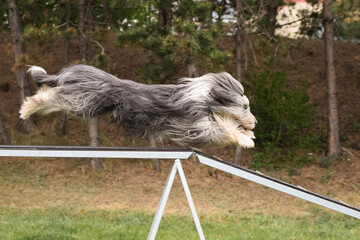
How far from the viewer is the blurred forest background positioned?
9.19m

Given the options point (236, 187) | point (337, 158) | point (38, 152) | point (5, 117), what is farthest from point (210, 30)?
point (5, 117)

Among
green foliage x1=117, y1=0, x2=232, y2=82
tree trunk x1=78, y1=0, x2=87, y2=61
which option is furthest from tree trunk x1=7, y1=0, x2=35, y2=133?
green foliage x1=117, y1=0, x2=232, y2=82

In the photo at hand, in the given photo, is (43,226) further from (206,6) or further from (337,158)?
(337,158)

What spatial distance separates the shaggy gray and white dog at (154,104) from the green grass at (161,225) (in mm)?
2568

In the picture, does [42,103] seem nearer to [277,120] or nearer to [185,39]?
[185,39]

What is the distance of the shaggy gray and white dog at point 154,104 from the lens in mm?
4641

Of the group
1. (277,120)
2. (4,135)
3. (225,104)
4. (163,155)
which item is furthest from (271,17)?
→ (163,155)

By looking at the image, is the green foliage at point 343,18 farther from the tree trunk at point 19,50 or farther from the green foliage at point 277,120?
the tree trunk at point 19,50

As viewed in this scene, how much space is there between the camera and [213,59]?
351 inches

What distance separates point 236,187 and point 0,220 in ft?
14.7

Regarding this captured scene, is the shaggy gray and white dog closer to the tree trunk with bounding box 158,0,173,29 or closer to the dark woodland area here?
the dark woodland area

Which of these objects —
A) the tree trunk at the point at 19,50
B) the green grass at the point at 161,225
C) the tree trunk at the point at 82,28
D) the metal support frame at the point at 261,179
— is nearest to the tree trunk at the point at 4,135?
the tree trunk at the point at 19,50

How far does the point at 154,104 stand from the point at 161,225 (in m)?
3.47

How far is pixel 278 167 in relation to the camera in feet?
35.9
